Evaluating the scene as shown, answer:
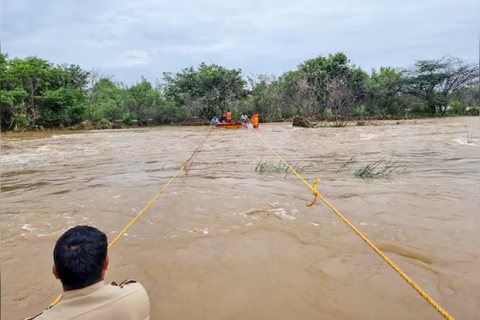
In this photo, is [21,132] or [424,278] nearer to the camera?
[424,278]

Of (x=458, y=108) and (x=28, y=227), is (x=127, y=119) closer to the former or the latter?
(x=28, y=227)

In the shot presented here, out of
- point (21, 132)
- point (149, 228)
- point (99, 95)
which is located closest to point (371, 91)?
point (99, 95)

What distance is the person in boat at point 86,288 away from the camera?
51.8 inches

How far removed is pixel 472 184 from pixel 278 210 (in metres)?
3.20

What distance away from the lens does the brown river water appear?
Answer: 7.80ft

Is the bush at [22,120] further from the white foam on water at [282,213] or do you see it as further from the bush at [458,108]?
the bush at [458,108]

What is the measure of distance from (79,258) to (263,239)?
2257 mm

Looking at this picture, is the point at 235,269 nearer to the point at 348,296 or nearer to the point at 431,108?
the point at 348,296

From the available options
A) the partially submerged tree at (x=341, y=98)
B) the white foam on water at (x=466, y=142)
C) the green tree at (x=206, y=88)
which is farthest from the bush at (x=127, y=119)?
the white foam on water at (x=466, y=142)

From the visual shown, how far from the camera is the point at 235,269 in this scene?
2836mm

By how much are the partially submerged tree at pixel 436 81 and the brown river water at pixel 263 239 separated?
64.9 ft

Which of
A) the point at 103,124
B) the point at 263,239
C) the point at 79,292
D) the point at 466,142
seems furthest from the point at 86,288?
the point at 103,124

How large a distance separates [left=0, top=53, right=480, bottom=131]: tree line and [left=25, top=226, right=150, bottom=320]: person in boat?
74.9ft

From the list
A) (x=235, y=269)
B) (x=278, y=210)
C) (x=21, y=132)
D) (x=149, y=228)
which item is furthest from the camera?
(x=21, y=132)
